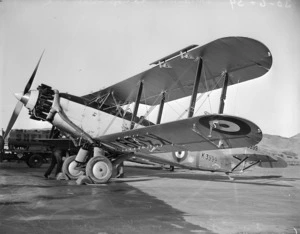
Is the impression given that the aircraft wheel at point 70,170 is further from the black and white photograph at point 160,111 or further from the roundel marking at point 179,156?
the roundel marking at point 179,156

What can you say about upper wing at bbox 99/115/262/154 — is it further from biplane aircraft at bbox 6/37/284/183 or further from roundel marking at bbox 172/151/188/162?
roundel marking at bbox 172/151/188/162

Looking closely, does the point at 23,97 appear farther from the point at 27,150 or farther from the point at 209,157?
the point at 27,150

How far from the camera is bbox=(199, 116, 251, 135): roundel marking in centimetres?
586

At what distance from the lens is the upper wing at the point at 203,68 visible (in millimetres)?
6559

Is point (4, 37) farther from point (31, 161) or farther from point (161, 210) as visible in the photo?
point (31, 161)

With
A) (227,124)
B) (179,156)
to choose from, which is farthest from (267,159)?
(227,124)

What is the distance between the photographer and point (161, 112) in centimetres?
927

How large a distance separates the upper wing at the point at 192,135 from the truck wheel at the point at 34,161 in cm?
1113

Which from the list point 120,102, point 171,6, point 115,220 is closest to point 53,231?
point 115,220

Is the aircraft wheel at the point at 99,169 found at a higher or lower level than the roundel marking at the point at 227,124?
lower

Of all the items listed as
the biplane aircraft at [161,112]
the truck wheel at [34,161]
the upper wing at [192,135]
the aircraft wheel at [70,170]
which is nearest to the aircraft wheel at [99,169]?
the biplane aircraft at [161,112]

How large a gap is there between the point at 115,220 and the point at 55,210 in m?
1.22

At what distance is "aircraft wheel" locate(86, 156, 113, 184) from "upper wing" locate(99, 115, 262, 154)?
27.5 inches

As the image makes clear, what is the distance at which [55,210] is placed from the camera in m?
4.73
